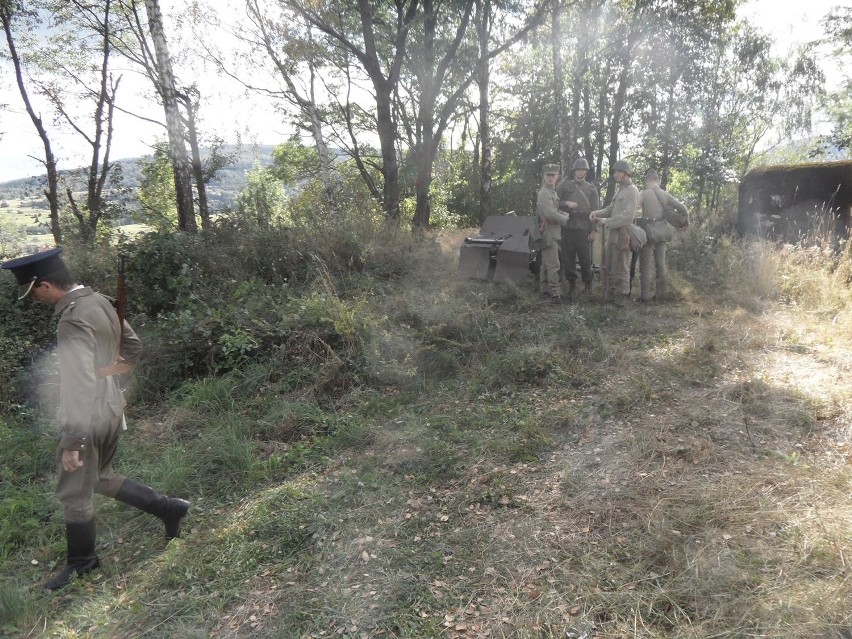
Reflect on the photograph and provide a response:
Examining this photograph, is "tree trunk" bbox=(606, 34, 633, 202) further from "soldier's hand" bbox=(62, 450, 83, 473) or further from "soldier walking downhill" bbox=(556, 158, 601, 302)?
"soldier's hand" bbox=(62, 450, 83, 473)

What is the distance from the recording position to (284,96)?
17391mm

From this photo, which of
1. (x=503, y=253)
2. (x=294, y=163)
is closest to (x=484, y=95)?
(x=503, y=253)

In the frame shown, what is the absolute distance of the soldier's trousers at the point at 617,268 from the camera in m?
7.38

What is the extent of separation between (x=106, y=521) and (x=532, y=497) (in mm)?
3030

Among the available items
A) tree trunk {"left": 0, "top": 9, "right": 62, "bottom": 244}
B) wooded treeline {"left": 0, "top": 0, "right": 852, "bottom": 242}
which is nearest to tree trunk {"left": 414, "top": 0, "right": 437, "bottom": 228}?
wooded treeline {"left": 0, "top": 0, "right": 852, "bottom": 242}

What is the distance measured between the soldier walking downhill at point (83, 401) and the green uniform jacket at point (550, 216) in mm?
5843

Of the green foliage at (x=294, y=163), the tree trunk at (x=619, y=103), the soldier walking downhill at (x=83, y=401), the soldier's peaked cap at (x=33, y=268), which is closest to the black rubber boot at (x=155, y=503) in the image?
the soldier walking downhill at (x=83, y=401)

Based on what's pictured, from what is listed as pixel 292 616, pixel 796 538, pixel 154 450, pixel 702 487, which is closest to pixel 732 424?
pixel 702 487

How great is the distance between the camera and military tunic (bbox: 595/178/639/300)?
7.03 metres

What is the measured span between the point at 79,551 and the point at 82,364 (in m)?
1.22

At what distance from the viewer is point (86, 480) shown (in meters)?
3.06

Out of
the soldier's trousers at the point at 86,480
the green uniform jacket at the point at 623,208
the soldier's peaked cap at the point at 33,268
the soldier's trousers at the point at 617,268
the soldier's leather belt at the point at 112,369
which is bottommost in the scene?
the soldier's trousers at the point at 86,480

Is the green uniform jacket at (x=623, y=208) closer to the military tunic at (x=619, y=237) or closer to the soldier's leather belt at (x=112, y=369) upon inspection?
the military tunic at (x=619, y=237)

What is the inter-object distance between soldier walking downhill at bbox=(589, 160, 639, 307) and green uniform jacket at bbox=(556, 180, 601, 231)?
0.17m
